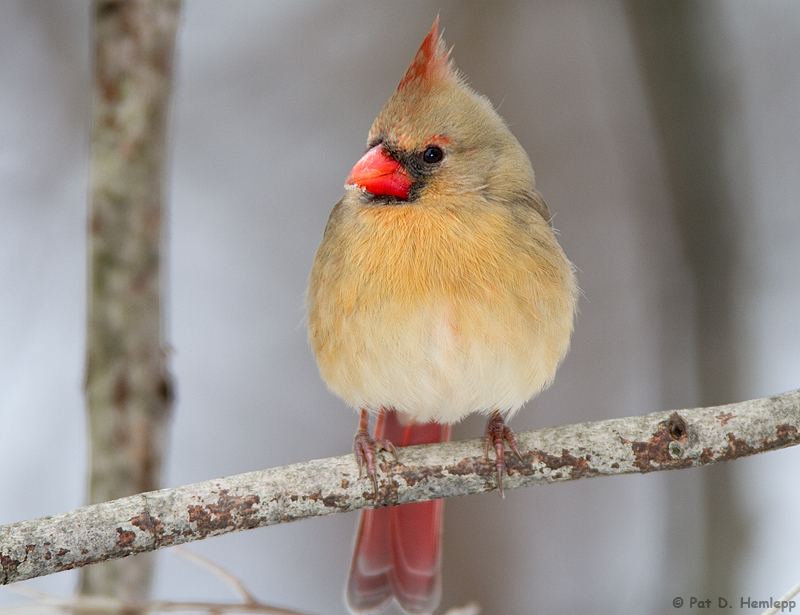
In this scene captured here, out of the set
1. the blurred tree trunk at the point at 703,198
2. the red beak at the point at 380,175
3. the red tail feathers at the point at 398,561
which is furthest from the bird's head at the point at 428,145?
the blurred tree trunk at the point at 703,198

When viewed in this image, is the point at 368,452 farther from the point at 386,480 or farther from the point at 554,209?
the point at 554,209

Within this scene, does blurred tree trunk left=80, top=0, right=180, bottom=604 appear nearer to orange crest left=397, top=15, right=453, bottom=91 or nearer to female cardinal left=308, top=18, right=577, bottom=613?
female cardinal left=308, top=18, right=577, bottom=613

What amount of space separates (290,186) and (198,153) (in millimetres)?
491

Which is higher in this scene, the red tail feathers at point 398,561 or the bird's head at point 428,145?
the bird's head at point 428,145

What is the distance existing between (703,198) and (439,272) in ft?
4.99

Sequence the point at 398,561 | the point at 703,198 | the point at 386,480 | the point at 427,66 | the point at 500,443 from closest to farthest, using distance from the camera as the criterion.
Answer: the point at 386,480 < the point at 500,443 < the point at 427,66 < the point at 398,561 < the point at 703,198

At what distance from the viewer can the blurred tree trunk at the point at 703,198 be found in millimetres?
2896

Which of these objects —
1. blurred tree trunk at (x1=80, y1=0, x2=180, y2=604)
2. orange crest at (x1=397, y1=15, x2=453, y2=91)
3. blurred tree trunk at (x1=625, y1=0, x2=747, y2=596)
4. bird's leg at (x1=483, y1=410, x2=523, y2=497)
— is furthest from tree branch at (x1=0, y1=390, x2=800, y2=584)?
blurred tree trunk at (x1=625, y1=0, x2=747, y2=596)

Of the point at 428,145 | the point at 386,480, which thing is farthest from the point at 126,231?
the point at 386,480

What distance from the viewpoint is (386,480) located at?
5.69 feet

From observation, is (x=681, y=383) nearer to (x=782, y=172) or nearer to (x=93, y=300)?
(x=782, y=172)

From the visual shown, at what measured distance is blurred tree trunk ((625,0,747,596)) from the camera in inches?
114

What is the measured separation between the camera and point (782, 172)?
3.49 m

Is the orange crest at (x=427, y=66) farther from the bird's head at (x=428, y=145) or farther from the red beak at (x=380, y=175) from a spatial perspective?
the red beak at (x=380, y=175)
